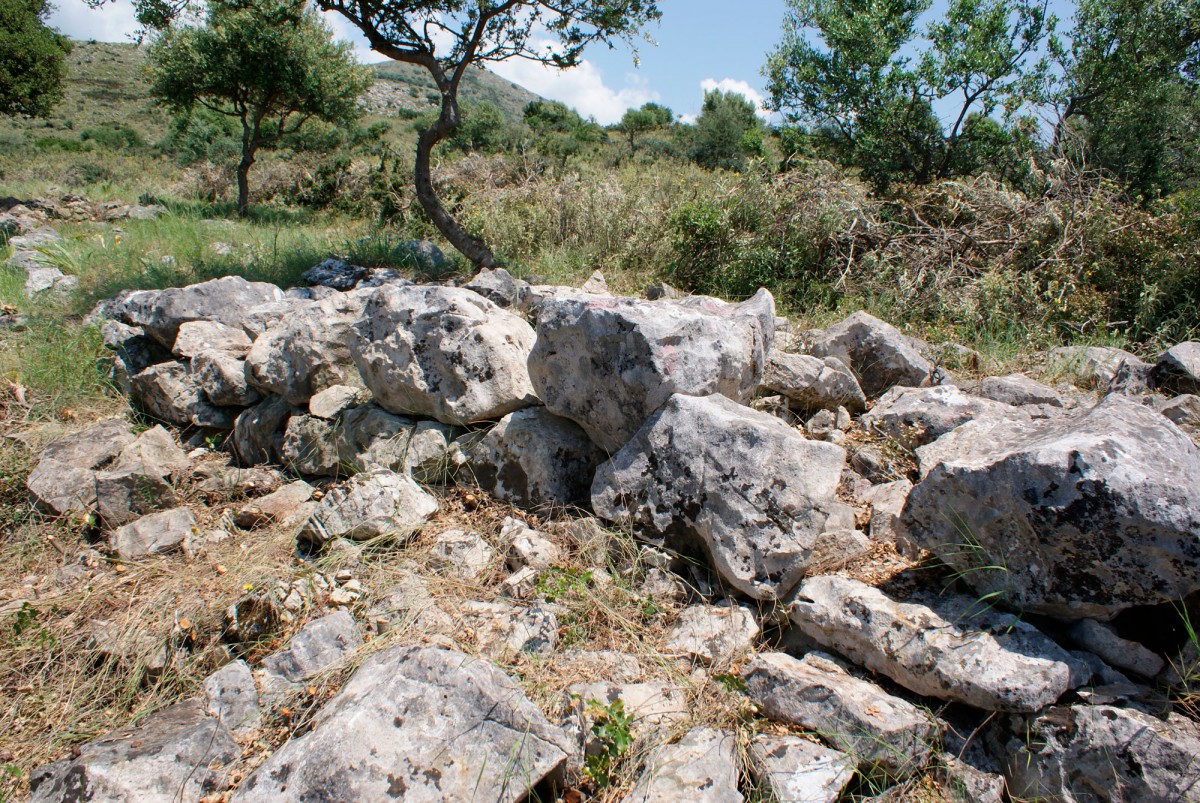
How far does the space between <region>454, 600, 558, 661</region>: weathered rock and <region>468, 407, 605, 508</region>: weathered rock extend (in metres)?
0.73

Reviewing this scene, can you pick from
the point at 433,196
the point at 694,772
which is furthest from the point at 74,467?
the point at 433,196

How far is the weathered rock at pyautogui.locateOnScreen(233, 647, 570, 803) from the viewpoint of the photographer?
1.96m

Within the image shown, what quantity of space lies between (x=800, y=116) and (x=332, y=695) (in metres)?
9.02

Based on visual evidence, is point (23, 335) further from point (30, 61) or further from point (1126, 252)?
point (30, 61)

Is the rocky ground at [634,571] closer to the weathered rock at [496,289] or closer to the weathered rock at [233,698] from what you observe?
the weathered rock at [233,698]

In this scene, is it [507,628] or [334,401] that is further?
[334,401]

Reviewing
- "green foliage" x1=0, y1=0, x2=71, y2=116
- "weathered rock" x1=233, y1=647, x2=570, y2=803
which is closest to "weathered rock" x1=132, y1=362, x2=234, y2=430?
"weathered rock" x1=233, y1=647, x2=570, y2=803

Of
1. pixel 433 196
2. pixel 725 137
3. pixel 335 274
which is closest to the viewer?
pixel 335 274

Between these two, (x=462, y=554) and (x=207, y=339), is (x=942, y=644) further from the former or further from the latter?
(x=207, y=339)

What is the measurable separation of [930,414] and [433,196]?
21.1ft

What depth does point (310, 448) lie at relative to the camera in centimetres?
423

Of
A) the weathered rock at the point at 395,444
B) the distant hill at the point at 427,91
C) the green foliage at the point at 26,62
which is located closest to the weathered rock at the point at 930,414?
the weathered rock at the point at 395,444

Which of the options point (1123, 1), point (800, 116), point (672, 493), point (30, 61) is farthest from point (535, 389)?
point (30, 61)

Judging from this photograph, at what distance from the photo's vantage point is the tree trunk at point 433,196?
319 inches
